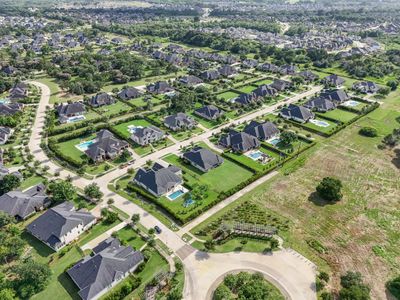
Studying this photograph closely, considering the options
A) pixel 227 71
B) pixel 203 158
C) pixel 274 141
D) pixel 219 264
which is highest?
pixel 203 158

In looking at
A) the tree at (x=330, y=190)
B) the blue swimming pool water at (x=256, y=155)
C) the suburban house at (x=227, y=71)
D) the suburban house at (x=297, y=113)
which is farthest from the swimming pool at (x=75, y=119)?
the tree at (x=330, y=190)

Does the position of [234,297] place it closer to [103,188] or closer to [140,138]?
[103,188]

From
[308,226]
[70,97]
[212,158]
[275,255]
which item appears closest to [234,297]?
[275,255]

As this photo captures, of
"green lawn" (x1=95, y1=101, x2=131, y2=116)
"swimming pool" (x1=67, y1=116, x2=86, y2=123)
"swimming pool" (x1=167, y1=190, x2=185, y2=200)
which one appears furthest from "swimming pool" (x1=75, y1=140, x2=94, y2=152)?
"swimming pool" (x1=167, y1=190, x2=185, y2=200)

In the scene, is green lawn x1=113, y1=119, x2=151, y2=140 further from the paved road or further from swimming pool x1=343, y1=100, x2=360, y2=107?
swimming pool x1=343, y1=100, x2=360, y2=107

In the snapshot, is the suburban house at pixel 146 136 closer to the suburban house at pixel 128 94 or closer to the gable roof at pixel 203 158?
the gable roof at pixel 203 158

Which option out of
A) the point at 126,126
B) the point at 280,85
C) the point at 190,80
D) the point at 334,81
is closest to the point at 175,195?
the point at 126,126

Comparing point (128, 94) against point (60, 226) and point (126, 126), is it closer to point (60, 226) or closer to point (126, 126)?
point (126, 126)
